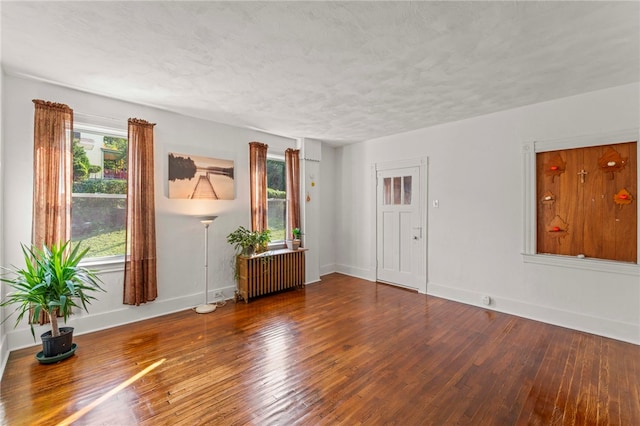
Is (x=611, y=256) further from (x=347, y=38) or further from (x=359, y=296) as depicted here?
(x=347, y=38)

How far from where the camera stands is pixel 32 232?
9.70 feet

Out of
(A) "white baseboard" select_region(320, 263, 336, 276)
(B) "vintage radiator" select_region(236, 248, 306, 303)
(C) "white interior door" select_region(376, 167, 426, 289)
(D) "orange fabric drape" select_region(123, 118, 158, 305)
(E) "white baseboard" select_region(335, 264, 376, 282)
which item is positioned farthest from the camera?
(A) "white baseboard" select_region(320, 263, 336, 276)

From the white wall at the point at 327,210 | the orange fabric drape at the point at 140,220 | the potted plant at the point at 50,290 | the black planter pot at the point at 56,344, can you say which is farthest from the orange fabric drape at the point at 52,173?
the white wall at the point at 327,210

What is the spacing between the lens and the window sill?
10.3ft

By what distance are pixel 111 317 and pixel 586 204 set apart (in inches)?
236

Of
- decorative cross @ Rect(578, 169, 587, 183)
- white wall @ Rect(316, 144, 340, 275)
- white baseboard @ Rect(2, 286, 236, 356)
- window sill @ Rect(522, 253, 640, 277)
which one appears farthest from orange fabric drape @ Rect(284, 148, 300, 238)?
decorative cross @ Rect(578, 169, 587, 183)

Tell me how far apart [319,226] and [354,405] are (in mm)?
4132

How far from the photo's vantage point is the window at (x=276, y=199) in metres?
5.35

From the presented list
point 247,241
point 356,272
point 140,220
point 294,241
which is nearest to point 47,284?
point 140,220

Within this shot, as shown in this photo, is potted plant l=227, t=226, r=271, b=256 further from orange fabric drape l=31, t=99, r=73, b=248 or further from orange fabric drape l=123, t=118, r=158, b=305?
orange fabric drape l=31, t=99, r=73, b=248

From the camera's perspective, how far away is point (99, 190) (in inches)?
138

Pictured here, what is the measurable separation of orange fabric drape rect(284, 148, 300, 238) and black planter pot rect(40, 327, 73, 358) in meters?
3.37

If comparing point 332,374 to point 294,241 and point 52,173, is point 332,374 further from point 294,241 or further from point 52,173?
point 52,173

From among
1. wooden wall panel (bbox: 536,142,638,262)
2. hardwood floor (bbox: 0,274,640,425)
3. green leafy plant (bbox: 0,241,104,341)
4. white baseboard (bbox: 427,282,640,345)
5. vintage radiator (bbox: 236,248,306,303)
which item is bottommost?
hardwood floor (bbox: 0,274,640,425)
